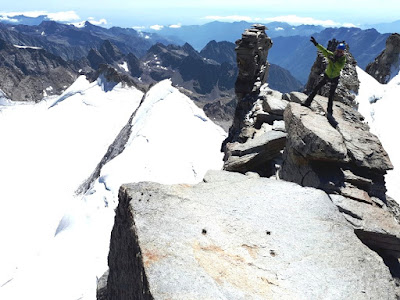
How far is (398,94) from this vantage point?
4100 centimetres

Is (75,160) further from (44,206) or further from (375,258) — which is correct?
(375,258)

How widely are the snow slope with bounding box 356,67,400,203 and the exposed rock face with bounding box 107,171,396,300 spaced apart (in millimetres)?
Answer: 16458

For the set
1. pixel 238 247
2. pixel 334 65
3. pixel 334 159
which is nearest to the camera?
pixel 238 247

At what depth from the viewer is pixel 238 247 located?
8883 mm

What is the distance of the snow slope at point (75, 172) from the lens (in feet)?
93.1

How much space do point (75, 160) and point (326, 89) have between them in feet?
172

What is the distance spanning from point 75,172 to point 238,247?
55219mm

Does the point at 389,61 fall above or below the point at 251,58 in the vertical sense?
below

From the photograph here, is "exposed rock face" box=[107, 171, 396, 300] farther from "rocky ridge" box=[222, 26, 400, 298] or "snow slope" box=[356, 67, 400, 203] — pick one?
"snow slope" box=[356, 67, 400, 203]

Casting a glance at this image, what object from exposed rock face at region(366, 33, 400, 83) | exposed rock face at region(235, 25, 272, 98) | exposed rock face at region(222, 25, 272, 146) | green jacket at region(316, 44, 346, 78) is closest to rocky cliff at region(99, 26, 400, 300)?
green jacket at region(316, 44, 346, 78)

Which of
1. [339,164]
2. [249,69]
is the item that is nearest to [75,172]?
[249,69]

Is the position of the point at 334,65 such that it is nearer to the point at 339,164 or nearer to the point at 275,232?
the point at 339,164

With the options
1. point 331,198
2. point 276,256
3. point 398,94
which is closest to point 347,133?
point 331,198

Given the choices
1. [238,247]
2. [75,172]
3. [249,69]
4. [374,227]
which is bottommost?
[75,172]
